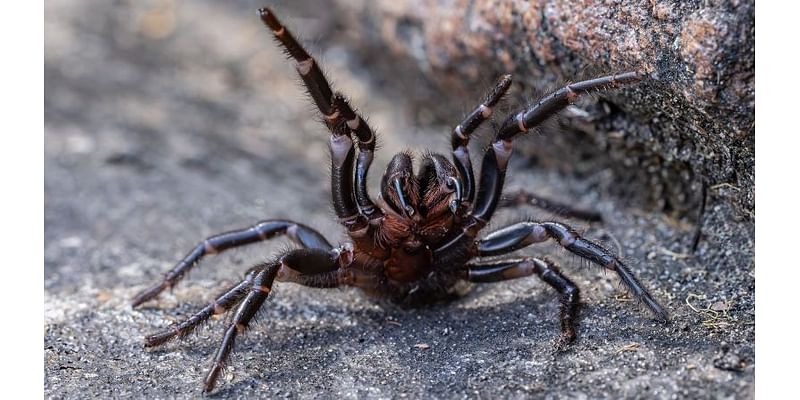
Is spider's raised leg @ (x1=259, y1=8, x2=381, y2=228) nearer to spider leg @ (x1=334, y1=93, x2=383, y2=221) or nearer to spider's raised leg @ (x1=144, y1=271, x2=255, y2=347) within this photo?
spider leg @ (x1=334, y1=93, x2=383, y2=221)

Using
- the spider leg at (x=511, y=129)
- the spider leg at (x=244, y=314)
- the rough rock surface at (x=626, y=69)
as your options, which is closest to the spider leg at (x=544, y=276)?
the spider leg at (x=511, y=129)

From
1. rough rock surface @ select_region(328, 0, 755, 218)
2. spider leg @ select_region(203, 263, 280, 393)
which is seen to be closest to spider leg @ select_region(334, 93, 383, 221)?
spider leg @ select_region(203, 263, 280, 393)

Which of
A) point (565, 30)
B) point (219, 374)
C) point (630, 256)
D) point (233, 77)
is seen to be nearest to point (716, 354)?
point (630, 256)

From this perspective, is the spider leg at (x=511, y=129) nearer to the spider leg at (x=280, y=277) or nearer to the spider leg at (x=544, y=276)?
the spider leg at (x=544, y=276)

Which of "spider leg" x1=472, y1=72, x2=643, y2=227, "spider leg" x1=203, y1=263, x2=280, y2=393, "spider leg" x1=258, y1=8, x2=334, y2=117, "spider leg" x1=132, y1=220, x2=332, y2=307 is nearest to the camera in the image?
"spider leg" x1=258, y1=8, x2=334, y2=117

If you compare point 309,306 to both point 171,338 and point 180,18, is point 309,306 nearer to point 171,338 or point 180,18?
point 171,338

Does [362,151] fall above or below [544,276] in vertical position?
above

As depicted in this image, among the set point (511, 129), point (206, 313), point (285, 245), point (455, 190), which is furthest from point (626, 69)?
point (206, 313)

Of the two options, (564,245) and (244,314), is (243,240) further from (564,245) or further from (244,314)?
(564,245)
